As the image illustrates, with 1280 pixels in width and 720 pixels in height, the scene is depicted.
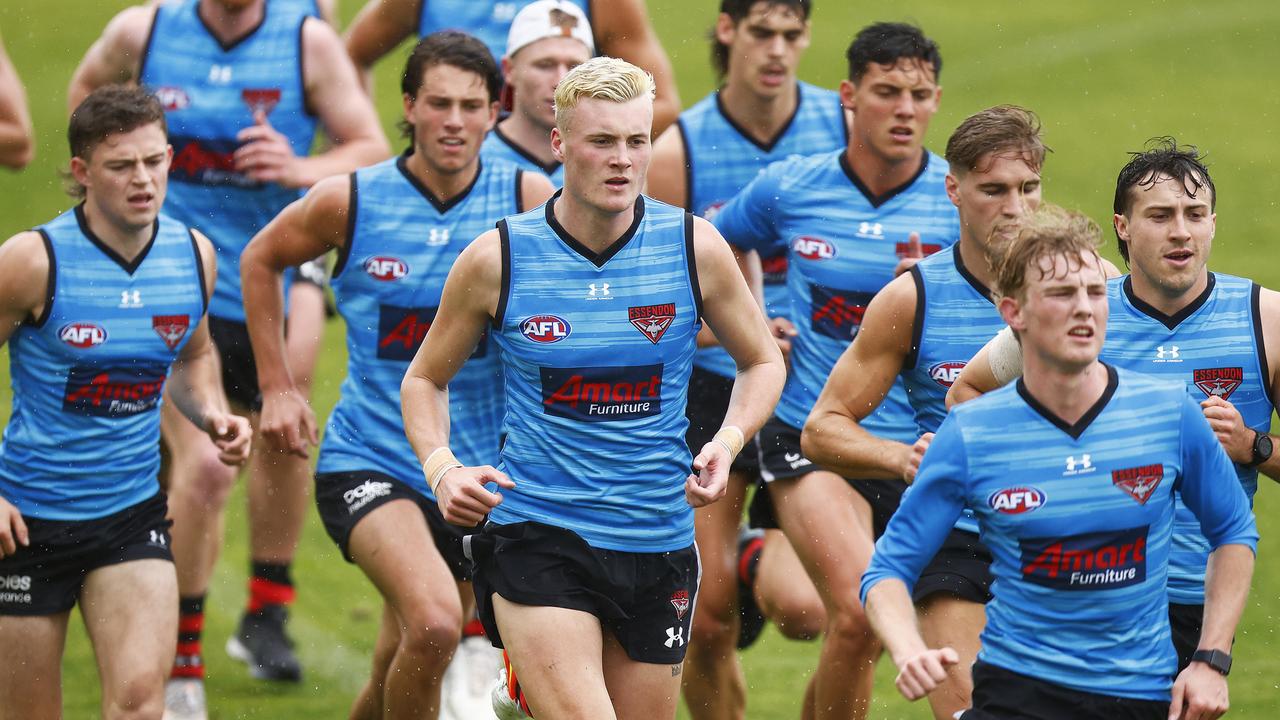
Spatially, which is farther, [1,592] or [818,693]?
[818,693]

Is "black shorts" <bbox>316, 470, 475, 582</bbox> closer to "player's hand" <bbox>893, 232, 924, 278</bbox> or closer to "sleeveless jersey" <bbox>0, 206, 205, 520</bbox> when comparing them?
"sleeveless jersey" <bbox>0, 206, 205, 520</bbox>

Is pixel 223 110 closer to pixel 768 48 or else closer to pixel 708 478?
pixel 768 48

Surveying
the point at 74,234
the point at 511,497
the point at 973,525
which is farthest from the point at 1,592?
the point at 973,525

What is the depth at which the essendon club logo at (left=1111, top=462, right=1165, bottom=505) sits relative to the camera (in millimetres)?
5703

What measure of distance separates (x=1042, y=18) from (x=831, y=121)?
20.1 m

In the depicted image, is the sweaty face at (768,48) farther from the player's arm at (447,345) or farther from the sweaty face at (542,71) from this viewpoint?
the player's arm at (447,345)

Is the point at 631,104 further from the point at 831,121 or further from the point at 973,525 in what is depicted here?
the point at 831,121

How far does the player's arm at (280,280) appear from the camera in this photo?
8.23 m

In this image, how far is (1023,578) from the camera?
579 centimetres

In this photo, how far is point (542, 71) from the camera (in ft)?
29.8

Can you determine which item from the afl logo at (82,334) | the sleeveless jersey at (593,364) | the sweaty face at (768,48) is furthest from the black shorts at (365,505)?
the sweaty face at (768,48)

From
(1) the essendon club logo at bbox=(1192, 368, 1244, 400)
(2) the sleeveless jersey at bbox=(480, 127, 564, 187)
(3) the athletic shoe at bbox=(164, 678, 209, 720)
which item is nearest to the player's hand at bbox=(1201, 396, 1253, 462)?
(1) the essendon club logo at bbox=(1192, 368, 1244, 400)

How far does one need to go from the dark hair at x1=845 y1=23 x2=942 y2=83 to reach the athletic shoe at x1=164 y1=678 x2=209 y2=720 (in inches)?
154

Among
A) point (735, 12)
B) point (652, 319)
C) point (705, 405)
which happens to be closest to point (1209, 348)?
point (652, 319)
